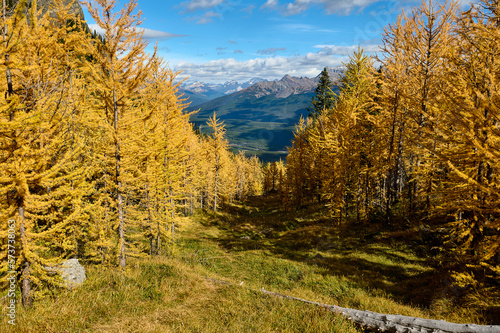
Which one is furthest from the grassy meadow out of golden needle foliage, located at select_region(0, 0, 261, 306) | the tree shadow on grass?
golden needle foliage, located at select_region(0, 0, 261, 306)

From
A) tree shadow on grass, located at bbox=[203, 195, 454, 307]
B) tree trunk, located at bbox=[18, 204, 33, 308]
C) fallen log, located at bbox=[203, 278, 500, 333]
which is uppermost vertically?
tree trunk, located at bbox=[18, 204, 33, 308]

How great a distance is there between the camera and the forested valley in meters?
5.56

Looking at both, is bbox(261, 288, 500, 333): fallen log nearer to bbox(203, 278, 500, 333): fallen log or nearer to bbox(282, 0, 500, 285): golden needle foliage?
bbox(203, 278, 500, 333): fallen log

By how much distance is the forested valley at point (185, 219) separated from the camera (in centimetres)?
556

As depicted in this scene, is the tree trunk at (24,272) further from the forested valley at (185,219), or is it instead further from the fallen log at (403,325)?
the fallen log at (403,325)

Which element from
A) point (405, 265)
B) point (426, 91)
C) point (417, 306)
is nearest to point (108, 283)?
point (417, 306)

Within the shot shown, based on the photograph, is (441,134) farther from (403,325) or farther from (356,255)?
(403,325)

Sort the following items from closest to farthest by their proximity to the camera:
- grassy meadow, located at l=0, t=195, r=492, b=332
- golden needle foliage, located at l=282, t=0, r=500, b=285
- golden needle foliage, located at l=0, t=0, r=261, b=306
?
golden needle foliage, located at l=0, t=0, r=261, b=306, grassy meadow, located at l=0, t=195, r=492, b=332, golden needle foliage, located at l=282, t=0, r=500, b=285

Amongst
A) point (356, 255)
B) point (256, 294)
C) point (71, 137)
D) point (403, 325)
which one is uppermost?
point (71, 137)

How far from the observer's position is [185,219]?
15695mm

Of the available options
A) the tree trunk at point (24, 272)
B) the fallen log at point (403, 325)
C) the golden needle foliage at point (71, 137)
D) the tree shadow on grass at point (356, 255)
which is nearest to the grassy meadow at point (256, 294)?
the tree shadow on grass at point (356, 255)

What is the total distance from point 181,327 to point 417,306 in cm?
849

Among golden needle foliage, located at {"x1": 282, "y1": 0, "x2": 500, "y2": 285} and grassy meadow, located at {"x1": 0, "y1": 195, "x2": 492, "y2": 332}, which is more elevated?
golden needle foliage, located at {"x1": 282, "y1": 0, "x2": 500, "y2": 285}

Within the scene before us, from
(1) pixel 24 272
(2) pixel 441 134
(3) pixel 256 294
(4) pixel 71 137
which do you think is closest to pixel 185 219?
(3) pixel 256 294
